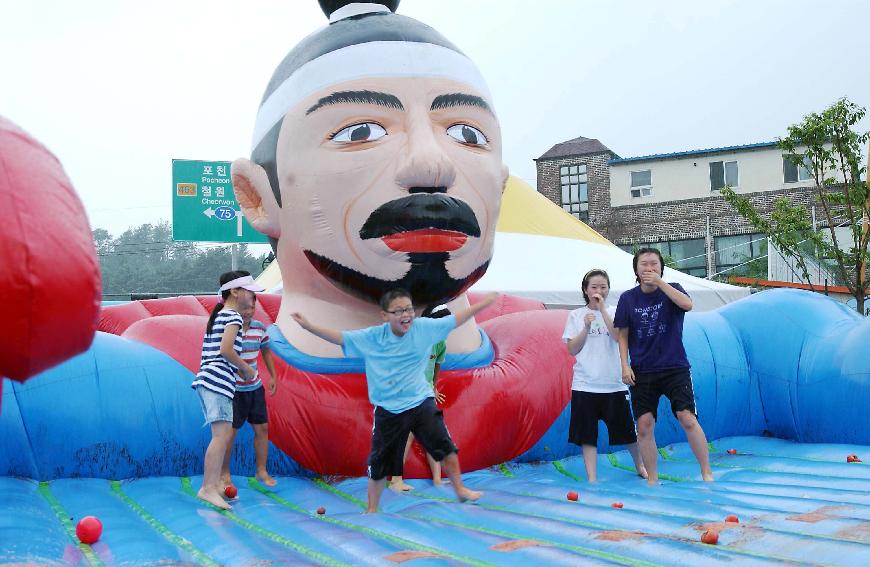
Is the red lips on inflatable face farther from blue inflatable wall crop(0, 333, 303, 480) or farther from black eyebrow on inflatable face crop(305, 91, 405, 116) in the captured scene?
blue inflatable wall crop(0, 333, 303, 480)

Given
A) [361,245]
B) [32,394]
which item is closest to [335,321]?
[361,245]

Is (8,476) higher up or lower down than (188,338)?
lower down

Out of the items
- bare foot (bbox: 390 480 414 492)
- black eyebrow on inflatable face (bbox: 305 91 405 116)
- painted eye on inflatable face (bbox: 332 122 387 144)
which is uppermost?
black eyebrow on inflatable face (bbox: 305 91 405 116)

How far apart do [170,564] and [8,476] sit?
4.32 ft

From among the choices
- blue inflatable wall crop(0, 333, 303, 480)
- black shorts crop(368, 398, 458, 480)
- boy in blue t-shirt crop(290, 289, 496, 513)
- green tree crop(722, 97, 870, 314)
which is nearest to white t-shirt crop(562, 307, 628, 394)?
boy in blue t-shirt crop(290, 289, 496, 513)

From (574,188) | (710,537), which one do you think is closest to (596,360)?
(710,537)

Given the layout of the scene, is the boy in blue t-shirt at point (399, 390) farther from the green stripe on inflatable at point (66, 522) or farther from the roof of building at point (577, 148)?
the roof of building at point (577, 148)

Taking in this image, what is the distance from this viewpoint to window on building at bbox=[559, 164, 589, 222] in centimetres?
2258

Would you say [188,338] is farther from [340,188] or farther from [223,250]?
[223,250]

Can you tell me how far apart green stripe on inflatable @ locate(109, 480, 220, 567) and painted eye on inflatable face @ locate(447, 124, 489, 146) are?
1950 mm

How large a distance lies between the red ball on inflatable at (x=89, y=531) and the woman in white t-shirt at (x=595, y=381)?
6.67ft

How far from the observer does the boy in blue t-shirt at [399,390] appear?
3.23 meters

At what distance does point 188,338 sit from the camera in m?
3.88

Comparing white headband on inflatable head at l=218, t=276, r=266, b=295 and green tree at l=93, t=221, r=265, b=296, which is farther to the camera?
green tree at l=93, t=221, r=265, b=296
